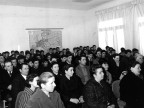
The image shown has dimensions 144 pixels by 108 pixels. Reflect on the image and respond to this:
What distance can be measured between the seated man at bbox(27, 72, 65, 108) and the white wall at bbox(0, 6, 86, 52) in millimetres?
7187

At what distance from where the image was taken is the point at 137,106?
3475mm

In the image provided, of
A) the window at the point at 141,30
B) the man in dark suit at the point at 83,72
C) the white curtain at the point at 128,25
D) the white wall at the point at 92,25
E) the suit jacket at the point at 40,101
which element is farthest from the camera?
the white wall at the point at 92,25

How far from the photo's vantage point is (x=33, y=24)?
31.8ft

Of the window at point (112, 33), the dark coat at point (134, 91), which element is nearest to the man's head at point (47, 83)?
the dark coat at point (134, 91)

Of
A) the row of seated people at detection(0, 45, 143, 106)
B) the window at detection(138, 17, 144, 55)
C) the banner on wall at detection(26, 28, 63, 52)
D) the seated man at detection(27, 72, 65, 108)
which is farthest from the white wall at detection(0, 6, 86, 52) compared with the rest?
the seated man at detection(27, 72, 65, 108)

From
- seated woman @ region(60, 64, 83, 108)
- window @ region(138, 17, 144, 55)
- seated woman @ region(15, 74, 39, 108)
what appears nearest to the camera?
seated woman @ region(15, 74, 39, 108)

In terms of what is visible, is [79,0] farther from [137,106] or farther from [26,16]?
[137,106]

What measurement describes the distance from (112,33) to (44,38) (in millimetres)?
3614

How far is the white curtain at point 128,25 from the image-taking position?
26.2 feet

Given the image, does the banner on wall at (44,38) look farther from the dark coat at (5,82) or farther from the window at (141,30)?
the dark coat at (5,82)

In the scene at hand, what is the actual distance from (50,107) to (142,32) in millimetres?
6772

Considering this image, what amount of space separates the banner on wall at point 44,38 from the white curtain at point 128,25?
2.67 m

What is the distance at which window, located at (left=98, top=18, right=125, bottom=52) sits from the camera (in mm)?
8954

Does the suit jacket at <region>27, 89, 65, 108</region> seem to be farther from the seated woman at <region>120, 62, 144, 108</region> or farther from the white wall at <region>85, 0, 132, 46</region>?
the white wall at <region>85, 0, 132, 46</region>
